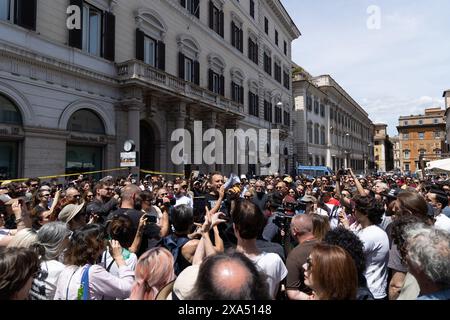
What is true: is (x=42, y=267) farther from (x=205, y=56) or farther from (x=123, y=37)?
(x=205, y=56)

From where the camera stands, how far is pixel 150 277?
2.21m

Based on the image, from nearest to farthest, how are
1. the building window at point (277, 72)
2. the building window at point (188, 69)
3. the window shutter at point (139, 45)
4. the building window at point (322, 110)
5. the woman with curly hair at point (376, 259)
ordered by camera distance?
the woman with curly hair at point (376, 259)
the window shutter at point (139, 45)
the building window at point (188, 69)
the building window at point (277, 72)
the building window at point (322, 110)

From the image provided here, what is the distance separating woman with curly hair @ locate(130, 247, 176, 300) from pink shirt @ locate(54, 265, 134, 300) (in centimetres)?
29

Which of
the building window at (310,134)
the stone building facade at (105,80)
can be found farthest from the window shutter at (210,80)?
the building window at (310,134)

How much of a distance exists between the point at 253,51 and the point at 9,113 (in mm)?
22552

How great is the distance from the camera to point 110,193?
21.7 feet

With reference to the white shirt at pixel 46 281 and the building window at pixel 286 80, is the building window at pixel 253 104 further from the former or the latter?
the white shirt at pixel 46 281

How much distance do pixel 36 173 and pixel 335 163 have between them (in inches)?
1830

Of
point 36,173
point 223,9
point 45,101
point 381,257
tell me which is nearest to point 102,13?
point 45,101

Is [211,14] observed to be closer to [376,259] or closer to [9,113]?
[9,113]

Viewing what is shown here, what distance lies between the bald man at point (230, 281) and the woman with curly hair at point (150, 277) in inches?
25.6

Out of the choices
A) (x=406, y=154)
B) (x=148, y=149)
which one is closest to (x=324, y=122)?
(x=148, y=149)

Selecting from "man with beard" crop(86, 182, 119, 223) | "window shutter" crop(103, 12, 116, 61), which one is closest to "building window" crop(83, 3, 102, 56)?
"window shutter" crop(103, 12, 116, 61)

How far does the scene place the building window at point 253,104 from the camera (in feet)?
92.9
